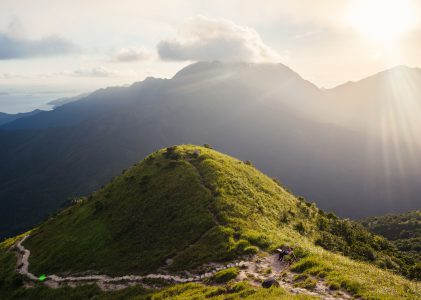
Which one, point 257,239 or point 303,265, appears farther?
point 257,239

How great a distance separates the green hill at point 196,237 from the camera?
32094mm

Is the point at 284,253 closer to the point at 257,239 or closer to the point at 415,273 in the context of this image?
the point at 257,239

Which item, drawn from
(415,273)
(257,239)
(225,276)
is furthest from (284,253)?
(415,273)

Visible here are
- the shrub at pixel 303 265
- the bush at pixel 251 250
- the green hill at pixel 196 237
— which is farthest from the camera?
the bush at pixel 251 250

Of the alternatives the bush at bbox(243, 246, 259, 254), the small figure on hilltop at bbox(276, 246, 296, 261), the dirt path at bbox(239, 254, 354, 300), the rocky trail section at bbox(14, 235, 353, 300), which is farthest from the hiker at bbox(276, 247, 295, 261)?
the bush at bbox(243, 246, 259, 254)

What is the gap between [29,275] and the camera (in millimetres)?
56781

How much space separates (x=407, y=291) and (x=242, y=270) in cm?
1521

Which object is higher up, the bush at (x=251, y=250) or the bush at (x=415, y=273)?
the bush at (x=251, y=250)

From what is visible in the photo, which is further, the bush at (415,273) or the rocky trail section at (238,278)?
the bush at (415,273)

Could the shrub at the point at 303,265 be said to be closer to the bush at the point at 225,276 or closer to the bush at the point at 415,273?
the bush at the point at 225,276

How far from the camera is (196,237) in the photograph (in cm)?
4688

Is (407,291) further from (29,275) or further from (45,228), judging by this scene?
(45,228)

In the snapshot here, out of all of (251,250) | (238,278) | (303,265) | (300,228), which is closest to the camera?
(238,278)

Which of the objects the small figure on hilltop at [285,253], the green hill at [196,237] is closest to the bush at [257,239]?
the green hill at [196,237]
